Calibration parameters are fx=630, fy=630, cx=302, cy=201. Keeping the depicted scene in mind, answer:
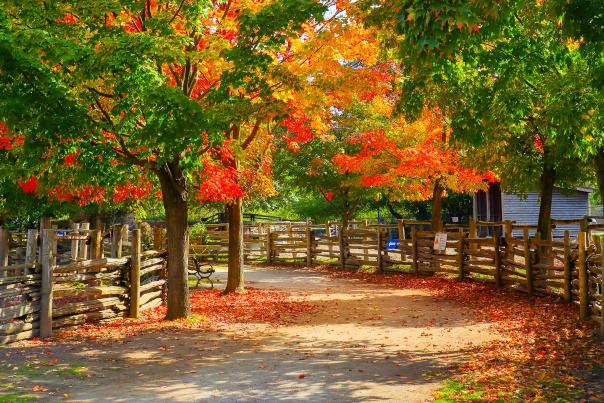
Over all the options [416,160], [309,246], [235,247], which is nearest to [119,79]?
[235,247]

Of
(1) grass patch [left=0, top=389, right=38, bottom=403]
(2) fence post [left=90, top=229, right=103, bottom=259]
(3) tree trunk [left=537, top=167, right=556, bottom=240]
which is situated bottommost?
(1) grass patch [left=0, top=389, right=38, bottom=403]

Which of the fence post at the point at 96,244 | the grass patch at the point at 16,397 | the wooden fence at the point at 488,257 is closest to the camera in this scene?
the grass patch at the point at 16,397

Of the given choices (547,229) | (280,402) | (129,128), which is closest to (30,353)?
(129,128)

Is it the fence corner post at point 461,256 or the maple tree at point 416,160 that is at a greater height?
the maple tree at point 416,160

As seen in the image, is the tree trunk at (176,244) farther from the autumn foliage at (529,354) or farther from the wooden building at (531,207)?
the wooden building at (531,207)

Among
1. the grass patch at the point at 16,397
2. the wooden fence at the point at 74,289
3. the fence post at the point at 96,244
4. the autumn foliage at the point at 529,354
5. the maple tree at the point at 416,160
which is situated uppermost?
the maple tree at the point at 416,160

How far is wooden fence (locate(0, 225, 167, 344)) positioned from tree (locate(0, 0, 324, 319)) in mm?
1826

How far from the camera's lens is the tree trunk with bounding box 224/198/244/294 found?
1684 centimetres

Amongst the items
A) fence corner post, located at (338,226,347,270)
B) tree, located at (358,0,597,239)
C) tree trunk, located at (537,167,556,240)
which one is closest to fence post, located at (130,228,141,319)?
tree, located at (358,0,597,239)

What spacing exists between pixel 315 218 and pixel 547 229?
98.2 feet

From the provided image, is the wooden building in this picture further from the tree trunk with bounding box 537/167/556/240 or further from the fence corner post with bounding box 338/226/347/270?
the tree trunk with bounding box 537/167/556/240

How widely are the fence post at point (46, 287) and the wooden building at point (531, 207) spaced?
2603 centimetres

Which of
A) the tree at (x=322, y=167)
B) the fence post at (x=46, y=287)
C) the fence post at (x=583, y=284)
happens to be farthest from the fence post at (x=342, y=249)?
the fence post at (x=46, y=287)

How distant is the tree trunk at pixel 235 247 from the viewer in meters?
16.8
